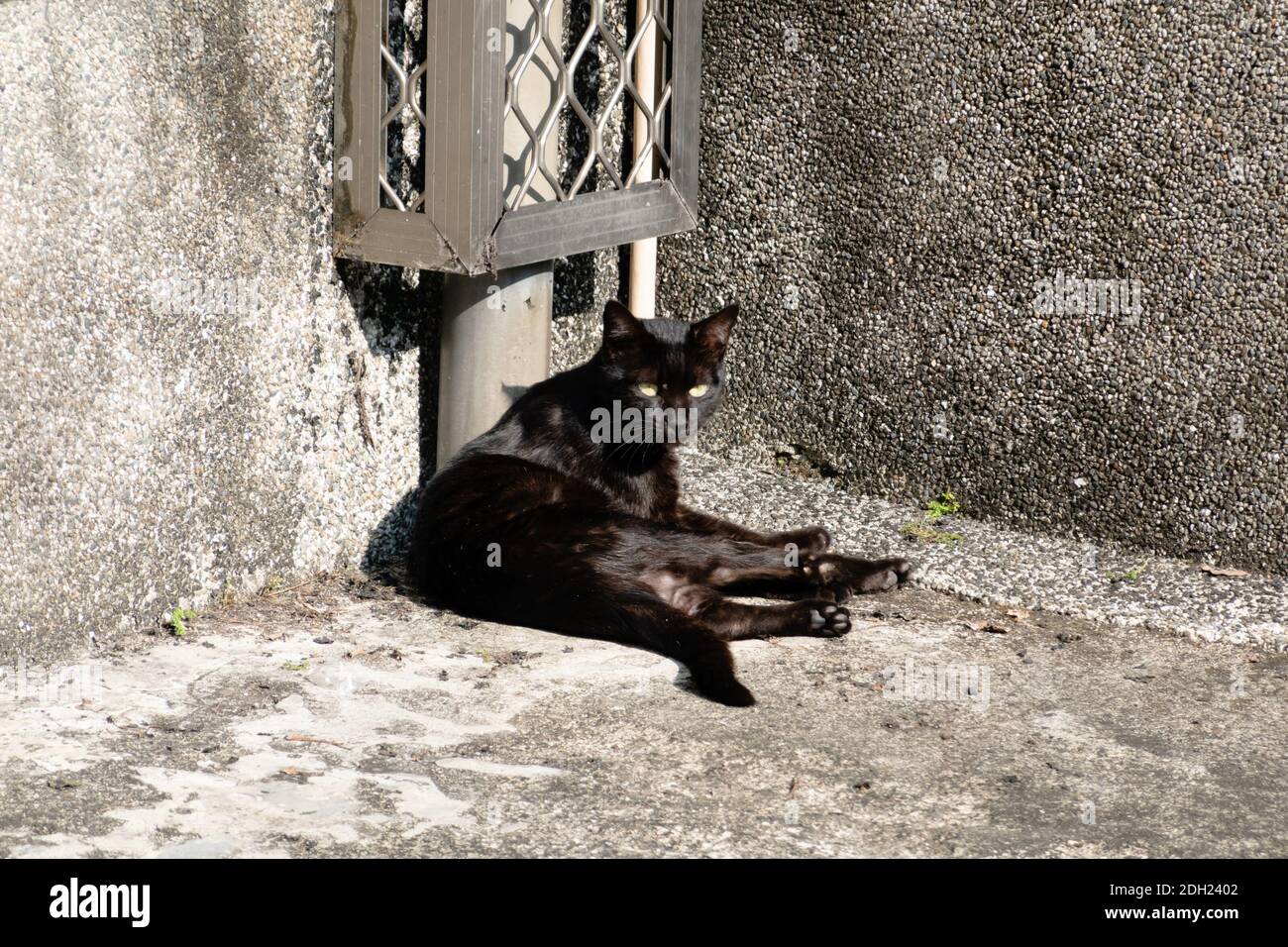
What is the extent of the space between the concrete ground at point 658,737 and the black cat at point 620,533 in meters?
0.10

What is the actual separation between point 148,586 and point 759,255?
2.55 metres

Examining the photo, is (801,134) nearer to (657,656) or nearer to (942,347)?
(942,347)

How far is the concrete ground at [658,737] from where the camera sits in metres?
2.90

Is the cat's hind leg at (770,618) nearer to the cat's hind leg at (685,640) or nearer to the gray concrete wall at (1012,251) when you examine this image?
the cat's hind leg at (685,640)

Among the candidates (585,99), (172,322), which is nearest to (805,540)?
(585,99)

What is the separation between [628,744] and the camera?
3.35 m

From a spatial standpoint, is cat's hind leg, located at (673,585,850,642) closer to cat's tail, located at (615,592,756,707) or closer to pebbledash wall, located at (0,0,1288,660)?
cat's tail, located at (615,592,756,707)

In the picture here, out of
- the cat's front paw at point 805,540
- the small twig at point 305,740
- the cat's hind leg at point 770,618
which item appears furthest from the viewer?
the cat's front paw at point 805,540

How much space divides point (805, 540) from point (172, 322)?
205 cm


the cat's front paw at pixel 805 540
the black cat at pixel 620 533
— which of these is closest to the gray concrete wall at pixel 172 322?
the black cat at pixel 620 533

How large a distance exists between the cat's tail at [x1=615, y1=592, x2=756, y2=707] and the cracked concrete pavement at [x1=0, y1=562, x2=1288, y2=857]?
5 cm

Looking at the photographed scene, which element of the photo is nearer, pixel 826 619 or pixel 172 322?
pixel 172 322

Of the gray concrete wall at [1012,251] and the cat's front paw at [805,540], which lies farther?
the cat's front paw at [805,540]

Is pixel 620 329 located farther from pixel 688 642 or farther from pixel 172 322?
pixel 172 322
